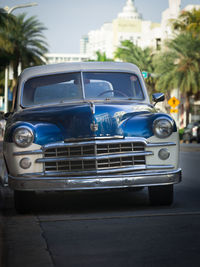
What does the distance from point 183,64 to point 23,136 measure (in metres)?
48.4

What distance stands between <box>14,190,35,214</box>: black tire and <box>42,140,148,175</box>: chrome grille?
50 centimetres

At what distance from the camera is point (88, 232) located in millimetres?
6695

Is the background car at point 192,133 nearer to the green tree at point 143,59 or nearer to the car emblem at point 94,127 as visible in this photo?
the green tree at point 143,59

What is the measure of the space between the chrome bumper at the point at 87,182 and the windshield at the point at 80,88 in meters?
1.56

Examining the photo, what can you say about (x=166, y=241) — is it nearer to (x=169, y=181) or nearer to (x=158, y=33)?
(x=169, y=181)

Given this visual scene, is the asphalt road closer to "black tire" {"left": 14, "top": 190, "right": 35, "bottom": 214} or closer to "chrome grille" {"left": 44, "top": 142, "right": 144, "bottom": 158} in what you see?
"black tire" {"left": 14, "top": 190, "right": 35, "bottom": 214}

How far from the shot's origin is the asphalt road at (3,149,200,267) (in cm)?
539

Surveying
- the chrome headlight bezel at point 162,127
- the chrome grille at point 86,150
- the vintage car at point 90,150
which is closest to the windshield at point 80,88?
the vintage car at point 90,150

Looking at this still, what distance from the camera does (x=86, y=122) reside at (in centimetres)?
785

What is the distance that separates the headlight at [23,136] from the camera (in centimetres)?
786

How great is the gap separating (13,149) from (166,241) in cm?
262

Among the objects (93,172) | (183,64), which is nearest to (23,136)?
(93,172)

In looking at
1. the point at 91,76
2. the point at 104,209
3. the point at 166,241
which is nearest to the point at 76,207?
the point at 104,209

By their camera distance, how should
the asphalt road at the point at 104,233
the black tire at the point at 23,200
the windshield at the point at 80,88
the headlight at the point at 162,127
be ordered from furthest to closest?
the windshield at the point at 80,88, the black tire at the point at 23,200, the headlight at the point at 162,127, the asphalt road at the point at 104,233
